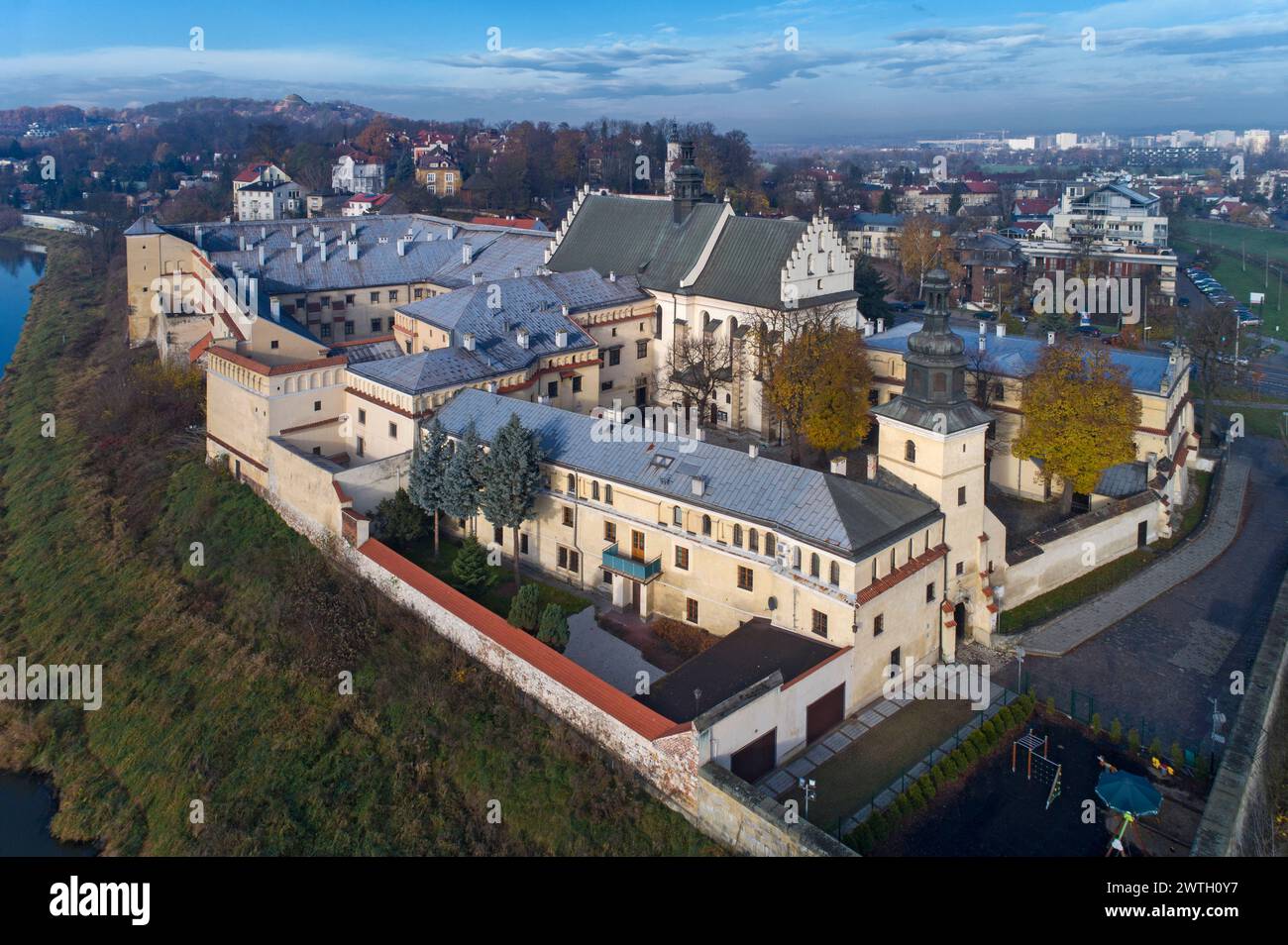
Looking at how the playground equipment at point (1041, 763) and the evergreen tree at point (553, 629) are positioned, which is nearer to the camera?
the playground equipment at point (1041, 763)

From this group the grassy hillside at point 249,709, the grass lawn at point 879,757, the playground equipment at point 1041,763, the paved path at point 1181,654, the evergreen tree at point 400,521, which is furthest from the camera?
the evergreen tree at point 400,521

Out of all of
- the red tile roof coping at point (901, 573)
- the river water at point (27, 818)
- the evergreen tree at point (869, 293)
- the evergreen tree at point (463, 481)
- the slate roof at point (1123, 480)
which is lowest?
the river water at point (27, 818)

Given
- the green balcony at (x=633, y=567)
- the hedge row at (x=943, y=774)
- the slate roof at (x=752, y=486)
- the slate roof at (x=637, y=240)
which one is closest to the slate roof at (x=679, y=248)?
the slate roof at (x=637, y=240)

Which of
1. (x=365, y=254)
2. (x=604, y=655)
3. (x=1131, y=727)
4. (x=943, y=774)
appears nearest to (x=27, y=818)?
(x=604, y=655)

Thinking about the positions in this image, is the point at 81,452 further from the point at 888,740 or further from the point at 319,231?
the point at 888,740

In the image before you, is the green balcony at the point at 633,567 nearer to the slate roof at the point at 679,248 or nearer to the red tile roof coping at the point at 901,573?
the red tile roof coping at the point at 901,573

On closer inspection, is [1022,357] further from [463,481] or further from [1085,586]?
[463,481]

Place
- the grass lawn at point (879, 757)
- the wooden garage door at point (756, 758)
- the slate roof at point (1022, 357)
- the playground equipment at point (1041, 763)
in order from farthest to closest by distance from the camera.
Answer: the slate roof at point (1022, 357) → the playground equipment at point (1041, 763) → the wooden garage door at point (756, 758) → the grass lawn at point (879, 757)
